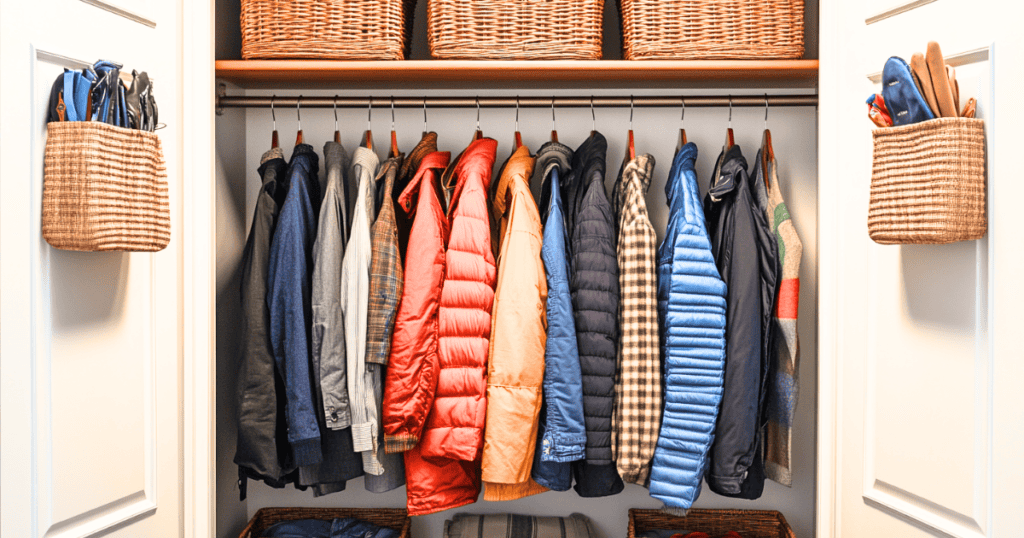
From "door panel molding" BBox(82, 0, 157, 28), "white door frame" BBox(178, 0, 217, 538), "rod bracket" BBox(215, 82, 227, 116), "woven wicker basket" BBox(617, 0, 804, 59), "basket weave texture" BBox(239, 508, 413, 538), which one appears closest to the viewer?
"door panel molding" BBox(82, 0, 157, 28)

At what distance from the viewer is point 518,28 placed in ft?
5.62

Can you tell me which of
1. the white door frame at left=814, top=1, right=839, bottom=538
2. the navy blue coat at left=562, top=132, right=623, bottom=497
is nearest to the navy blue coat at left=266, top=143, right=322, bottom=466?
the navy blue coat at left=562, top=132, right=623, bottom=497

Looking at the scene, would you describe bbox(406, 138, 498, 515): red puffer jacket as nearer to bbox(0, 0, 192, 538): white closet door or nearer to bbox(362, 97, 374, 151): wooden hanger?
bbox(362, 97, 374, 151): wooden hanger

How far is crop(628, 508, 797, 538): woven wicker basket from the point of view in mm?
1933

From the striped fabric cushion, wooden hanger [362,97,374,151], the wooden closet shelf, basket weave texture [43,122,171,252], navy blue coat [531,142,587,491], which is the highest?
the wooden closet shelf

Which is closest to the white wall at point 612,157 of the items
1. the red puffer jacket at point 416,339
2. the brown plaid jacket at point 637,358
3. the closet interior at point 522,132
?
the closet interior at point 522,132

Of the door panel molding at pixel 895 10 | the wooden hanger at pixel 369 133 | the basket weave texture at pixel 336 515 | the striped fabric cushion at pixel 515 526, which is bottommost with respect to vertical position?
the striped fabric cushion at pixel 515 526

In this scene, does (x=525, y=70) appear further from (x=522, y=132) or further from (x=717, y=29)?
(x=717, y=29)

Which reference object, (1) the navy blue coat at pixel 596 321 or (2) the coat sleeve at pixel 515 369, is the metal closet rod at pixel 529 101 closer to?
(1) the navy blue coat at pixel 596 321

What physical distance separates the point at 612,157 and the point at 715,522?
3.98 feet

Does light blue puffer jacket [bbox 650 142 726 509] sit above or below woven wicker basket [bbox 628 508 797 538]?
above

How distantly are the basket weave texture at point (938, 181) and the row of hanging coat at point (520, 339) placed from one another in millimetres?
495

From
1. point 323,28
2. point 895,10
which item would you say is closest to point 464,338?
point 323,28

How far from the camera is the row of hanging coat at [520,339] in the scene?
5.33 ft
